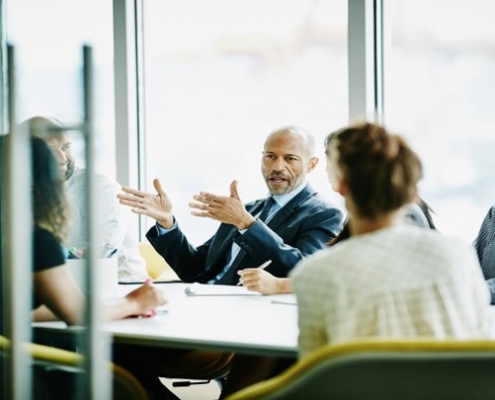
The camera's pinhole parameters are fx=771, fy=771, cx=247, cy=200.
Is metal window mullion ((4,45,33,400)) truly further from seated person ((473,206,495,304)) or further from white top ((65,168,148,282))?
seated person ((473,206,495,304))

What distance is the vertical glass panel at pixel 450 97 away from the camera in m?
4.00

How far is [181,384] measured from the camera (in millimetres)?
3928

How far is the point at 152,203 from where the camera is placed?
3.22m

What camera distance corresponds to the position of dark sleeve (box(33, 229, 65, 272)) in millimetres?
1793

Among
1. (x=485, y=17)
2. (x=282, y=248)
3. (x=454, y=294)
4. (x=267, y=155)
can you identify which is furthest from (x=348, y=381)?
(x=485, y=17)

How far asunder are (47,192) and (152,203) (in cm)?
144

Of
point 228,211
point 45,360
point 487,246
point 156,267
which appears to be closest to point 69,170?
point 45,360

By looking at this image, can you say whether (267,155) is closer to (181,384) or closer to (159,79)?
(181,384)

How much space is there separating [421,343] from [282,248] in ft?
5.32

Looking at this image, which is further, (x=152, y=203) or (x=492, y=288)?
(x=152, y=203)

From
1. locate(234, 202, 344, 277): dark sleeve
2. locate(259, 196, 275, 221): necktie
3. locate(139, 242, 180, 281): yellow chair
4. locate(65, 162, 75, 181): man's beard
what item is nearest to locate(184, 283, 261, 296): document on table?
locate(234, 202, 344, 277): dark sleeve

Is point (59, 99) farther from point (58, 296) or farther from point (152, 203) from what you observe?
point (152, 203)

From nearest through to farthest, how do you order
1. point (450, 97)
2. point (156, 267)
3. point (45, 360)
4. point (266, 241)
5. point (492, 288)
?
point (45, 360)
point (492, 288)
point (266, 241)
point (156, 267)
point (450, 97)

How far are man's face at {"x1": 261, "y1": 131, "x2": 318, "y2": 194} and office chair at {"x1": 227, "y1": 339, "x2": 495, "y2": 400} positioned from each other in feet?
6.97
